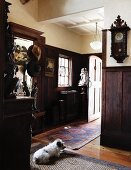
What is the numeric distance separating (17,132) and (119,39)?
260 cm

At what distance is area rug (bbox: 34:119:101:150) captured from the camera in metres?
4.20

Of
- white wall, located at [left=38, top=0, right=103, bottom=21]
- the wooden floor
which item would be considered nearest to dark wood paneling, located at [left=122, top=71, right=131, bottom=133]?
the wooden floor

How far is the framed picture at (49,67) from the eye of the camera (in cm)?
538

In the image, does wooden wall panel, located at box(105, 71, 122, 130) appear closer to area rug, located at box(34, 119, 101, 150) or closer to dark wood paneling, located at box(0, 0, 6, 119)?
area rug, located at box(34, 119, 101, 150)

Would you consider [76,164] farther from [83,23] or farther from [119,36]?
[83,23]

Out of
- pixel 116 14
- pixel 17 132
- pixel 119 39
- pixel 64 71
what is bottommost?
pixel 17 132

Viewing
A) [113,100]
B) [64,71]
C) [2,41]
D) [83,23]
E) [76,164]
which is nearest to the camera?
[2,41]

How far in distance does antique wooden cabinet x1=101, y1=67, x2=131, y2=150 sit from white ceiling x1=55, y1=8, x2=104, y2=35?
1.72 meters

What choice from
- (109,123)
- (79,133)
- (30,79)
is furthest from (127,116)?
(30,79)

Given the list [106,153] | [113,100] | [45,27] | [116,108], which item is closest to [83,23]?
[45,27]

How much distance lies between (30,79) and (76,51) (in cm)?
251

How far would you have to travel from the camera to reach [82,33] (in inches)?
272

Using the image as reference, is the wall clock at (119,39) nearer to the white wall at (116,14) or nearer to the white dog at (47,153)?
the white wall at (116,14)

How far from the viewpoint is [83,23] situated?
5.74 m
